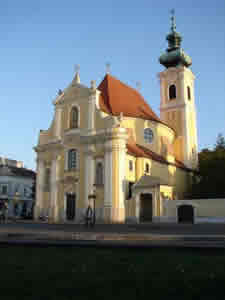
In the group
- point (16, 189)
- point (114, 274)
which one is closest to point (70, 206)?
point (16, 189)

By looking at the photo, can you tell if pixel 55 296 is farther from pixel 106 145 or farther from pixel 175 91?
pixel 175 91

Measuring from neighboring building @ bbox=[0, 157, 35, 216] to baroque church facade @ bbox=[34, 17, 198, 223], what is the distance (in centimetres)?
1944

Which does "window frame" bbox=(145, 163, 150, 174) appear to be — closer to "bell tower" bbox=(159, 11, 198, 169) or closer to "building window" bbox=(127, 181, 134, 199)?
"building window" bbox=(127, 181, 134, 199)

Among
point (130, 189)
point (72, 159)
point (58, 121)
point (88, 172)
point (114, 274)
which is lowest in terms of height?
point (114, 274)

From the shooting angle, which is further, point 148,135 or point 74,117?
point 148,135

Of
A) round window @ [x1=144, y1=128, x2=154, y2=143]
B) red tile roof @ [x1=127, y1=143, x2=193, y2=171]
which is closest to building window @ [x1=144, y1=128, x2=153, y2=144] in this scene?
round window @ [x1=144, y1=128, x2=154, y2=143]

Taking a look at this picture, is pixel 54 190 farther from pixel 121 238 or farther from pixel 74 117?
pixel 121 238

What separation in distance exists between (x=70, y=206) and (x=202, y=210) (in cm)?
1369

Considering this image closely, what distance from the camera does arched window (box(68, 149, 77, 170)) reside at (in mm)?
34938

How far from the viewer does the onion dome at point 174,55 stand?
4634 centimetres

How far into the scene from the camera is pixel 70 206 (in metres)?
34.3

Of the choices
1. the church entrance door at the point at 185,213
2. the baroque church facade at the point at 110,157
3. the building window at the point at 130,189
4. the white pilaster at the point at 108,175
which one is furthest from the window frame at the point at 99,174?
the church entrance door at the point at 185,213

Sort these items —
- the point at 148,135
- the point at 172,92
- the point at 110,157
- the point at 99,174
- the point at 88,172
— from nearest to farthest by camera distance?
the point at 110,157 < the point at 99,174 < the point at 88,172 < the point at 148,135 < the point at 172,92

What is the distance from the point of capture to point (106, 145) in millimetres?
32219
